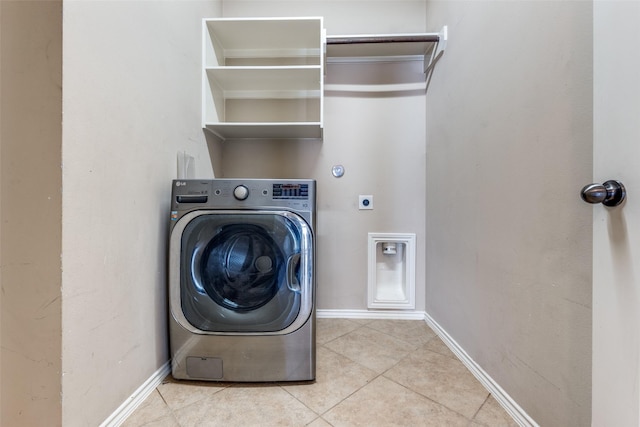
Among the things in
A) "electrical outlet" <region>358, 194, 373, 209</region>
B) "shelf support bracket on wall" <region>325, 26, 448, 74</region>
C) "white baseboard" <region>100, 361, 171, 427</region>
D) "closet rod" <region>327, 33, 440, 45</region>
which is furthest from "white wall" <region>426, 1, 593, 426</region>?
"white baseboard" <region>100, 361, 171, 427</region>

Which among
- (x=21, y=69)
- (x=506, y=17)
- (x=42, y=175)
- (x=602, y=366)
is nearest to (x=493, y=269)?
(x=602, y=366)

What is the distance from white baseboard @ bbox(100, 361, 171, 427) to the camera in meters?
0.90

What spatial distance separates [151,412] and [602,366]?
147cm

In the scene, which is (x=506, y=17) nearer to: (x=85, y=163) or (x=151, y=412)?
(x=85, y=163)

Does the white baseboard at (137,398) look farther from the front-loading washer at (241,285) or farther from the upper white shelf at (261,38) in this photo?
the upper white shelf at (261,38)

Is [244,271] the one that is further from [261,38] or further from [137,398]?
[261,38]

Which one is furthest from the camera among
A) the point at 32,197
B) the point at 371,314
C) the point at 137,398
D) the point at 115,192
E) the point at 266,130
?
the point at 371,314

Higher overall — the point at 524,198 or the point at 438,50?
the point at 438,50

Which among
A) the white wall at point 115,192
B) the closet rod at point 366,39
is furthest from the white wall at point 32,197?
the closet rod at point 366,39

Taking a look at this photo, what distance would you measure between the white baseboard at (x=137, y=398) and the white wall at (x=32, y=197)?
0.21 metres

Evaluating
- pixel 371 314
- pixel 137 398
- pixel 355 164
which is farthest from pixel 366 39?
pixel 137 398

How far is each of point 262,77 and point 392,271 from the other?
5.52 feet

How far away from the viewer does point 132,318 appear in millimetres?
982

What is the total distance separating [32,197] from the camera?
2.37 feet
